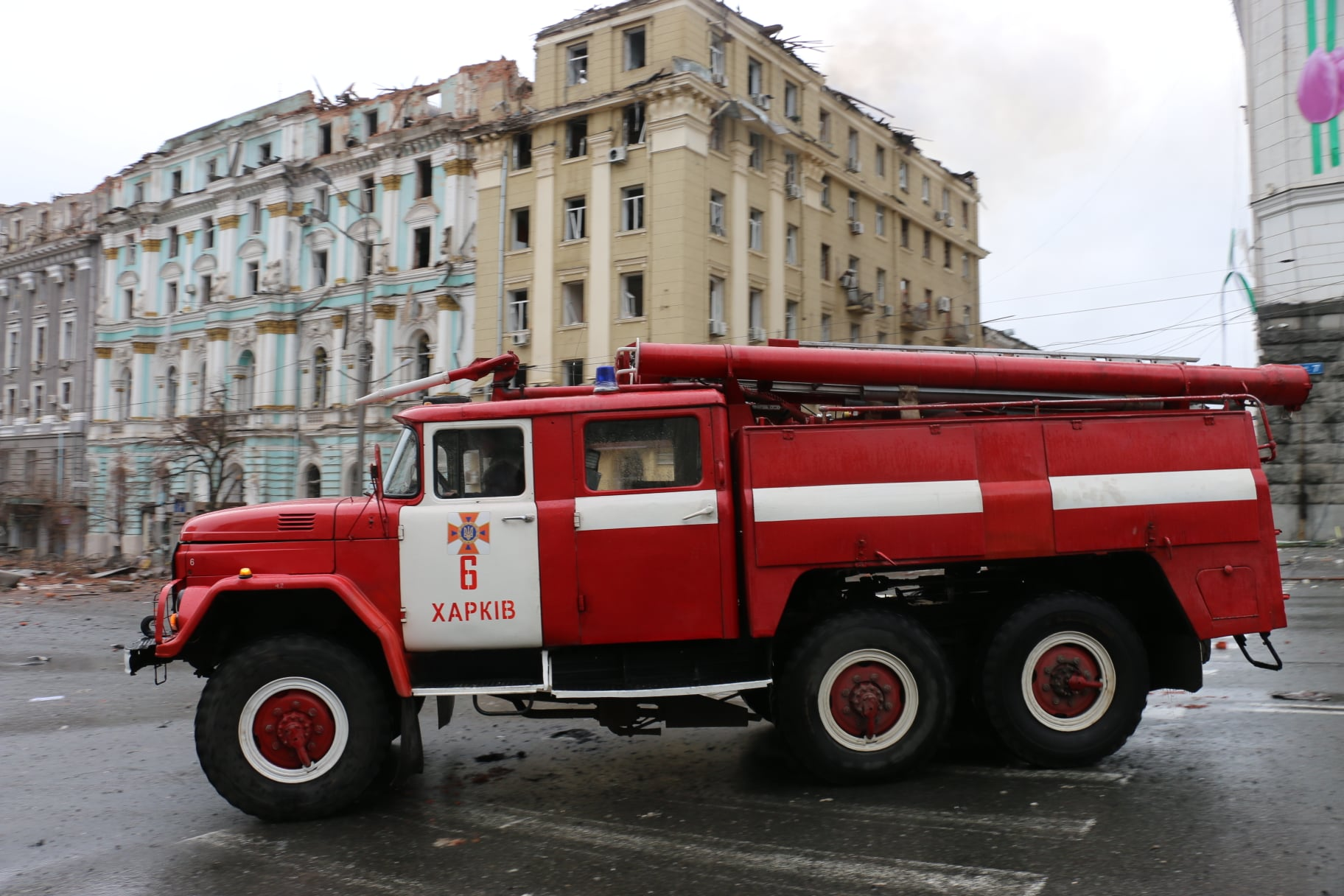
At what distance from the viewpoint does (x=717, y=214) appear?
33.3m

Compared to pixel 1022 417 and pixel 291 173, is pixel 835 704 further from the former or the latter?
pixel 291 173

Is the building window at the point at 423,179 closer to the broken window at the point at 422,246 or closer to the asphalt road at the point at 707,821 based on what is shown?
the broken window at the point at 422,246

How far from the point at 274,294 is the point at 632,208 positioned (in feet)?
59.7

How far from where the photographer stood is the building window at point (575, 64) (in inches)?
1363

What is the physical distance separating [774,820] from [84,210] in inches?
2443

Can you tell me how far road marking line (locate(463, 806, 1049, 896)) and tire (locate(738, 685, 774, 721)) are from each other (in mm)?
1379

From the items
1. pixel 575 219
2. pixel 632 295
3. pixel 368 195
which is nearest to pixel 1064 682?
pixel 632 295

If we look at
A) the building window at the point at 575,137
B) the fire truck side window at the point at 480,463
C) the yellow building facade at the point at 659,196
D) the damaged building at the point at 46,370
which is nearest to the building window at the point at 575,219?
the yellow building facade at the point at 659,196

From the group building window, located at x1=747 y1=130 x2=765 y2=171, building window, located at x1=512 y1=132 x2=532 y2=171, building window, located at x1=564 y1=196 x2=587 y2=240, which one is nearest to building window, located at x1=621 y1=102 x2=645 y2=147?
building window, located at x1=564 y1=196 x2=587 y2=240

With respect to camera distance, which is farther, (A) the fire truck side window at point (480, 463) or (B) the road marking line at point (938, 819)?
(A) the fire truck side window at point (480, 463)

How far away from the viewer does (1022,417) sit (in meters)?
6.67

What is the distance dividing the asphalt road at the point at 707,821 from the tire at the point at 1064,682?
0.71 feet

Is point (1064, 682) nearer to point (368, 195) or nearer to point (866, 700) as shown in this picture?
point (866, 700)

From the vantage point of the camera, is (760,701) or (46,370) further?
(46,370)
